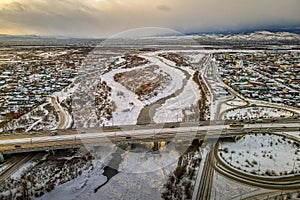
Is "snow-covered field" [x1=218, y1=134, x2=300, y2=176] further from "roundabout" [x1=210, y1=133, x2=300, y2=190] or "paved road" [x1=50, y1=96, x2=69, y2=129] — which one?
"paved road" [x1=50, y1=96, x2=69, y2=129]

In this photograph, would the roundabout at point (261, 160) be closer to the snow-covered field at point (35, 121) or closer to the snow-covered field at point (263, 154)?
the snow-covered field at point (263, 154)

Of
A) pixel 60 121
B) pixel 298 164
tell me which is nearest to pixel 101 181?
pixel 60 121

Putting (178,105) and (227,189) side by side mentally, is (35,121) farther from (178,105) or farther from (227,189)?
(227,189)

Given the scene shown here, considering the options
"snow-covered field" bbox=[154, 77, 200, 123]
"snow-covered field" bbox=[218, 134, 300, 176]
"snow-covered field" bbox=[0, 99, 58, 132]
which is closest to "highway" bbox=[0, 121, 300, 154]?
"snow-covered field" bbox=[218, 134, 300, 176]

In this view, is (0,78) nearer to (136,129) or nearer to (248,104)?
(136,129)

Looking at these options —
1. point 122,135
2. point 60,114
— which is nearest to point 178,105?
point 122,135
